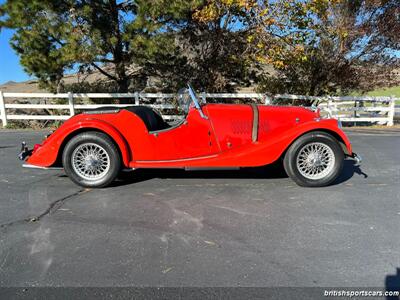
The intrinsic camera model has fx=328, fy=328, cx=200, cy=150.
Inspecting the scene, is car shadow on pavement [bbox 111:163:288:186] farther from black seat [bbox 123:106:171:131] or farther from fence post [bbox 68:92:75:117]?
fence post [bbox 68:92:75:117]

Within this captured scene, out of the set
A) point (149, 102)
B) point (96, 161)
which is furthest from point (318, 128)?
point (149, 102)

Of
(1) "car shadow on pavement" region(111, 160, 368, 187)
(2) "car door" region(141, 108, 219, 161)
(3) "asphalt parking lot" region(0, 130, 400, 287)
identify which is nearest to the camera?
(3) "asphalt parking lot" region(0, 130, 400, 287)

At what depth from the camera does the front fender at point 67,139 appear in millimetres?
4484

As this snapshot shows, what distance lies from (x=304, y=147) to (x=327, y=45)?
978 centimetres

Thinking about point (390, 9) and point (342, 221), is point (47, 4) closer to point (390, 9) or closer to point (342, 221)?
point (342, 221)

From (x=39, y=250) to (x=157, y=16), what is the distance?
9003 mm

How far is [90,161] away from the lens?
457 cm

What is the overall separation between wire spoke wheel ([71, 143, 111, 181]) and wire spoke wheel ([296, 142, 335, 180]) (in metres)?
2.67

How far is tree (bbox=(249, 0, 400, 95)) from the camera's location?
1110 centimetres

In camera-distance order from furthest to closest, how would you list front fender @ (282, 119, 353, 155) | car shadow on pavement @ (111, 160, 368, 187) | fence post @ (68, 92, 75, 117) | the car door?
fence post @ (68, 92, 75, 117) < car shadow on pavement @ (111, 160, 368, 187) < the car door < front fender @ (282, 119, 353, 155)

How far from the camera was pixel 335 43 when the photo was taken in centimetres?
1278

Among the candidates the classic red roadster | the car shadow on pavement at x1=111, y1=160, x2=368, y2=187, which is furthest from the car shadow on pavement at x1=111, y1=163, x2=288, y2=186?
the classic red roadster

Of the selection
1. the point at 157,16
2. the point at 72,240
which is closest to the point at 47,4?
the point at 157,16

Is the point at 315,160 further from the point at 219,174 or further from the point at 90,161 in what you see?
the point at 90,161
